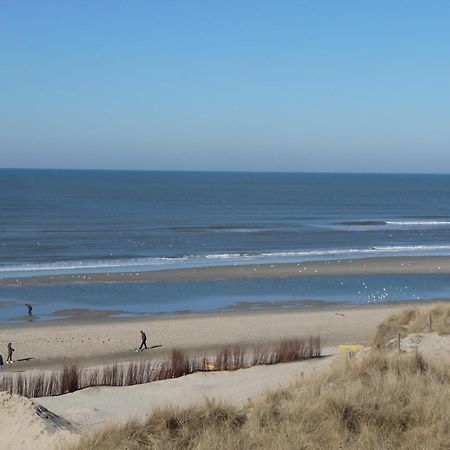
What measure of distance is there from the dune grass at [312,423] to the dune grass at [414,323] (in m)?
7.91

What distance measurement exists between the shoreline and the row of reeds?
18.2 meters

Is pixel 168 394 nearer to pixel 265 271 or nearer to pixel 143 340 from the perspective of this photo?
pixel 143 340

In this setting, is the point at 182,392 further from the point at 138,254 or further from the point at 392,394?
the point at 138,254

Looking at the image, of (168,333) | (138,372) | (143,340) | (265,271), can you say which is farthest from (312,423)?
(265,271)

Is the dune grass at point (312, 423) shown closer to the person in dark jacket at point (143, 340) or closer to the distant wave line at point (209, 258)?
the person in dark jacket at point (143, 340)

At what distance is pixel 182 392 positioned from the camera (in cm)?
1523

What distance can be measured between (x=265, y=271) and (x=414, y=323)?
21.3 m

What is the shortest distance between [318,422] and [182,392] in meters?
5.66

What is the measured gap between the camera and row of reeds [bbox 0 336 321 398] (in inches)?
612

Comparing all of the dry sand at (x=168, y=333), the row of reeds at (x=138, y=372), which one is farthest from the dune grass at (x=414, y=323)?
the dry sand at (x=168, y=333)

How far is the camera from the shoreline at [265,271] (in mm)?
38094

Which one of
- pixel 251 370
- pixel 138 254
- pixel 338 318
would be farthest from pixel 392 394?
pixel 138 254

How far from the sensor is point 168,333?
25.5 meters

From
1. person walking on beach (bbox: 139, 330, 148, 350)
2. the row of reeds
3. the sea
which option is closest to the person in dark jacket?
person walking on beach (bbox: 139, 330, 148, 350)
